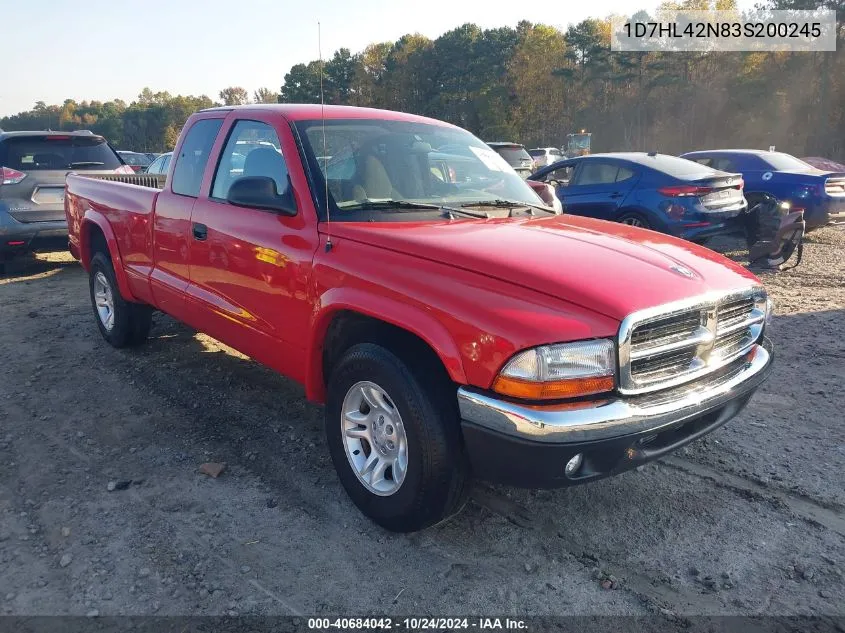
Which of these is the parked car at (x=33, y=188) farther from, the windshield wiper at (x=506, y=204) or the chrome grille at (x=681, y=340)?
the chrome grille at (x=681, y=340)

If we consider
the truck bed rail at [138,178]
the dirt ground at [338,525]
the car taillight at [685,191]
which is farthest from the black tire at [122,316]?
the car taillight at [685,191]

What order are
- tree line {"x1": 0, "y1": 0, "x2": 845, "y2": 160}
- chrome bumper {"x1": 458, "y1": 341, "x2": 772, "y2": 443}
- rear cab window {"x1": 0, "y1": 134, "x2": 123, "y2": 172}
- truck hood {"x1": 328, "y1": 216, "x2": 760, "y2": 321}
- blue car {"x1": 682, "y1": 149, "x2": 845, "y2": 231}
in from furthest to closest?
tree line {"x1": 0, "y1": 0, "x2": 845, "y2": 160} < blue car {"x1": 682, "y1": 149, "x2": 845, "y2": 231} < rear cab window {"x1": 0, "y1": 134, "x2": 123, "y2": 172} < truck hood {"x1": 328, "y1": 216, "x2": 760, "y2": 321} < chrome bumper {"x1": 458, "y1": 341, "x2": 772, "y2": 443}

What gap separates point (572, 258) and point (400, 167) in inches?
53.1

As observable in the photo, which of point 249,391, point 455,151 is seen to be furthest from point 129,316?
point 455,151

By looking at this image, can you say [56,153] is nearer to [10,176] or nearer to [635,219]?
[10,176]

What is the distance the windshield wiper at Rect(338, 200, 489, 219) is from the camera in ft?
10.8

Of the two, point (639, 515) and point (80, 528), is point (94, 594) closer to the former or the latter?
point (80, 528)

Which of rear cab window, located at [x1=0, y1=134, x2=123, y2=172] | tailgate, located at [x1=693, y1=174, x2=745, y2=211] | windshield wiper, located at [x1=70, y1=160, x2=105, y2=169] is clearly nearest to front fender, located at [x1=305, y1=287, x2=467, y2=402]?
tailgate, located at [x1=693, y1=174, x2=745, y2=211]

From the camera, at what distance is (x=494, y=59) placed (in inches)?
2130

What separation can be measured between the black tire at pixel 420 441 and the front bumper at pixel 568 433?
130mm

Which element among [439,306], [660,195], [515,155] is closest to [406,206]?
[439,306]

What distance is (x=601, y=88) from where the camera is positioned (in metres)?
51.0

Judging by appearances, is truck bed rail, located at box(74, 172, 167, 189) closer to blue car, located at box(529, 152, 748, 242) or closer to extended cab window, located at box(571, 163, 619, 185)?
blue car, located at box(529, 152, 748, 242)

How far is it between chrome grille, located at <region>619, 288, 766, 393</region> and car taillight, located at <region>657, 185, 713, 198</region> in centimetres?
616
